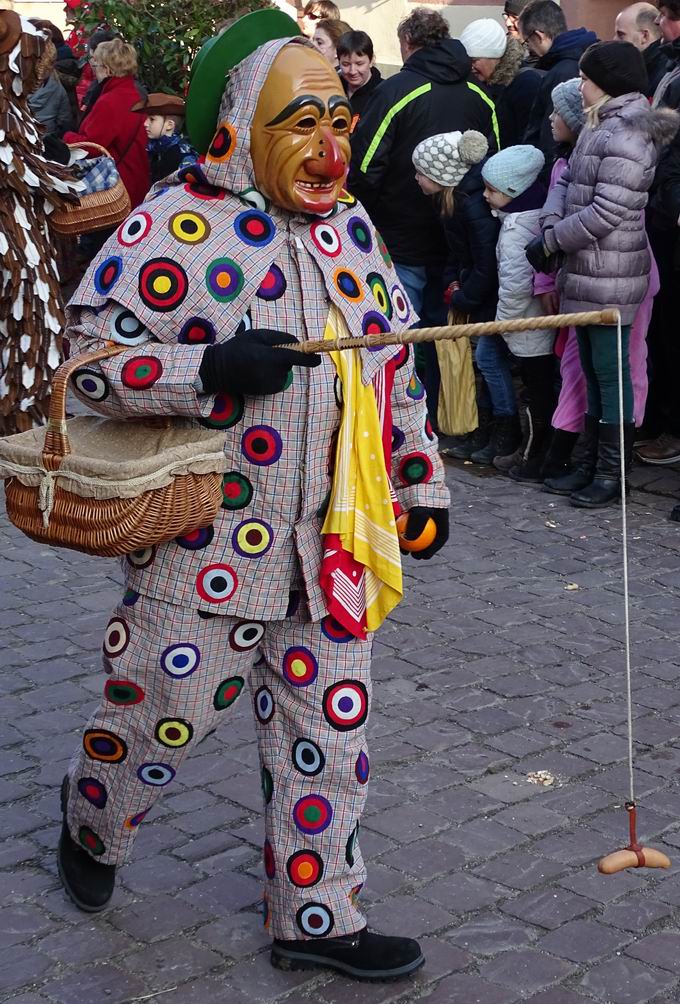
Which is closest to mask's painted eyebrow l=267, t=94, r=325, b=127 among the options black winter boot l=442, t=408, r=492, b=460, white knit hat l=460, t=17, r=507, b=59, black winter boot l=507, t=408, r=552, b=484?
black winter boot l=507, t=408, r=552, b=484

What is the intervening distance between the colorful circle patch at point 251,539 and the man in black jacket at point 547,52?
180 inches

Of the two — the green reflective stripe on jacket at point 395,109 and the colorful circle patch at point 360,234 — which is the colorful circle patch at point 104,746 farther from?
the green reflective stripe on jacket at point 395,109

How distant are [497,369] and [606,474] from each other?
2.99ft

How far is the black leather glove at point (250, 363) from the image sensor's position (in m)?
2.78

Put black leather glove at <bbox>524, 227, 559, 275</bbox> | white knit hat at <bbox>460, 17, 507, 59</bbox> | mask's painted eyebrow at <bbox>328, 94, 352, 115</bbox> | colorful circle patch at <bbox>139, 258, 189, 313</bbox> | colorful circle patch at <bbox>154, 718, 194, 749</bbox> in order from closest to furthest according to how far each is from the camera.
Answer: colorful circle patch at <bbox>139, 258, 189, 313</bbox>
mask's painted eyebrow at <bbox>328, 94, 352, 115</bbox>
colorful circle patch at <bbox>154, 718, 194, 749</bbox>
black leather glove at <bbox>524, 227, 559, 275</bbox>
white knit hat at <bbox>460, 17, 507, 59</bbox>

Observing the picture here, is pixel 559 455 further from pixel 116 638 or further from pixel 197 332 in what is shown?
pixel 197 332

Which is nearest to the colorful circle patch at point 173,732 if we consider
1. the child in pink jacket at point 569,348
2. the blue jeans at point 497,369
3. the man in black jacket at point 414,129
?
the child in pink jacket at point 569,348

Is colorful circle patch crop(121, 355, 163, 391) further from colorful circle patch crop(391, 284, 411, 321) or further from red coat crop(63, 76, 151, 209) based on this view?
red coat crop(63, 76, 151, 209)

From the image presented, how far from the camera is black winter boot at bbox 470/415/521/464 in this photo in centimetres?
748

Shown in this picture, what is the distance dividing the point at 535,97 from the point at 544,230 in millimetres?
1561

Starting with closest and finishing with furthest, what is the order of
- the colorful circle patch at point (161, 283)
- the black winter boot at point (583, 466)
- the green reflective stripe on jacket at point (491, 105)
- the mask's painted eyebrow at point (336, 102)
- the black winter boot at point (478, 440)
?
the colorful circle patch at point (161, 283)
the mask's painted eyebrow at point (336, 102)
the black winter boot at point (583, 466)
the black winter boot at point (478, 440)
the green reflective stripe on jacket at point (491, 105)

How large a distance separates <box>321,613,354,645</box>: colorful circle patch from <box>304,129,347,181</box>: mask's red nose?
0.94 meters

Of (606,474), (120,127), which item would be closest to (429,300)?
(606,474)

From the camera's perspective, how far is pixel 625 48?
20.1 ft
